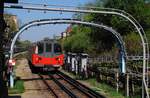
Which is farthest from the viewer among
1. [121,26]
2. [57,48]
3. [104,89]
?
[121,26]

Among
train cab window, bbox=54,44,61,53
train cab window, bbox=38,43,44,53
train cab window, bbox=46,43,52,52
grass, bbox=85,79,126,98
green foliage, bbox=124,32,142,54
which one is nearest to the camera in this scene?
grass, bbox=85,79,126,98

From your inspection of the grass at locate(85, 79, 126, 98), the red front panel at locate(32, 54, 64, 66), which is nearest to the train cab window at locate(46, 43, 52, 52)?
the red front panel at locate(32, 54, 64, 66)

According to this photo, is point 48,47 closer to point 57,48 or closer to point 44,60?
point 57,48

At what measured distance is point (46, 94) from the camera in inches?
929

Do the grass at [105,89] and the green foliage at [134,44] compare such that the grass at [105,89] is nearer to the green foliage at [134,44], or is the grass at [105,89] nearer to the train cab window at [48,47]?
the train cab window at [48,47]

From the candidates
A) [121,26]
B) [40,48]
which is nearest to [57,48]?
[40,48]

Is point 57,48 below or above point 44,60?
above

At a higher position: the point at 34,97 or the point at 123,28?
the point at 123,28

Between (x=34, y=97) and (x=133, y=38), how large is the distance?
2404 centimetres

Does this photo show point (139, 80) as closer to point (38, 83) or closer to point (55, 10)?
point (55, 10)

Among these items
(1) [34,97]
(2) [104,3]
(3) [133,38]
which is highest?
(2) [104,3]

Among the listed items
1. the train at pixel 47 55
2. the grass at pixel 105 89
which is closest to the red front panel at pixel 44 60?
the train at pixel 47 55

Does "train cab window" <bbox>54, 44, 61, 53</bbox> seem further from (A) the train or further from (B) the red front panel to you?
(B) the red front panel

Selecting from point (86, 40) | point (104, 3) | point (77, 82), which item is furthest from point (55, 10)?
point (86, 40)
